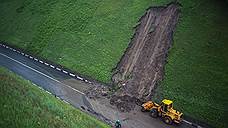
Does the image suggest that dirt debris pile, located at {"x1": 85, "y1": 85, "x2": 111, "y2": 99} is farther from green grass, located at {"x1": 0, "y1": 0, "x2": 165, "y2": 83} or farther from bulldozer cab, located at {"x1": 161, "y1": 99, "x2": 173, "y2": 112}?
bulldozer cab, located at {"x1": 161, "y1": 99, "x2": 173, "y2": 112}

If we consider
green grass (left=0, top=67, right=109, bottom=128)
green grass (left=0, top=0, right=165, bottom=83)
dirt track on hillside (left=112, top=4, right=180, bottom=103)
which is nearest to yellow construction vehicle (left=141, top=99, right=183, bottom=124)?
dirt track on hillside (left=112, top=4, right=180, bottom=103)

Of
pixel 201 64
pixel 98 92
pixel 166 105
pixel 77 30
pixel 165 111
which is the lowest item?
pixel 98 92

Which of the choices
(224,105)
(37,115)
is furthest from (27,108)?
(224,105)

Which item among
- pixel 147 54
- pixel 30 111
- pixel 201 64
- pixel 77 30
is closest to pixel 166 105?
pixel 201 64

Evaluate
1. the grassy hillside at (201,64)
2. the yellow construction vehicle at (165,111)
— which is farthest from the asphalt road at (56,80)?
the grassy hillside at (201,64)

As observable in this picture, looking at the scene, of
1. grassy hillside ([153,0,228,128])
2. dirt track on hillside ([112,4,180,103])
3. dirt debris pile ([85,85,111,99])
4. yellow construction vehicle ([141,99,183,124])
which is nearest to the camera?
yellow construction vehicle ([141,99,183,124])

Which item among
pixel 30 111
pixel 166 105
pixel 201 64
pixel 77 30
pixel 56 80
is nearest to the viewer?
pixel 30 111

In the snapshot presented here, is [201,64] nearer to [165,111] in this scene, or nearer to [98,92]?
[165,111]

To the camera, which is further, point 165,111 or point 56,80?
point 56,80
